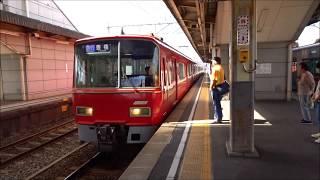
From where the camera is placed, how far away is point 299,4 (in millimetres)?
10133

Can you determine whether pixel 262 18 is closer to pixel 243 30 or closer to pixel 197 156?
pixel 243 30

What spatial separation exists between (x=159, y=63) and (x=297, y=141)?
3280mm

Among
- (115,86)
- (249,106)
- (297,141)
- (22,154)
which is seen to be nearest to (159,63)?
(115,86)

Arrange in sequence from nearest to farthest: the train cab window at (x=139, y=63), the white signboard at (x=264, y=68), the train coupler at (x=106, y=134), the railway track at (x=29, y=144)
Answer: the train coupler at (x=106, y=134) < the train cab window at (x=139, y=63) < the railway track at (x=29, y=144) < the white signboard at (x=264, y=68)

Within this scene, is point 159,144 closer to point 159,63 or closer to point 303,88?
point 159,63

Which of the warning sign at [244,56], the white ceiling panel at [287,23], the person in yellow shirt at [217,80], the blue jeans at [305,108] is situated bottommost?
the blue jeans at [305,108]

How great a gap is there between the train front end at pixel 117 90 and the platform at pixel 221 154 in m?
0.63

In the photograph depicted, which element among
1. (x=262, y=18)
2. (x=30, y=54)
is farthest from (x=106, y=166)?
(x=30, y=54)

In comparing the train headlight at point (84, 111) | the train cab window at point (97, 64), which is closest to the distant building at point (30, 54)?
the train cab window at point (97, 64)

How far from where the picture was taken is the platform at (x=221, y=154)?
182 inches

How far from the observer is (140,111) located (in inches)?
277

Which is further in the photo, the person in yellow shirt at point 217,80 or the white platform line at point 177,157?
the person in yellow shirt at point 217,80

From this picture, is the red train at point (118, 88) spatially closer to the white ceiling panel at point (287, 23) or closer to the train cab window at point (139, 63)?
the train cab window at point (139, 63)

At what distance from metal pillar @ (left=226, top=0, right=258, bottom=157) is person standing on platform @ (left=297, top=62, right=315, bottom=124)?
326cm
